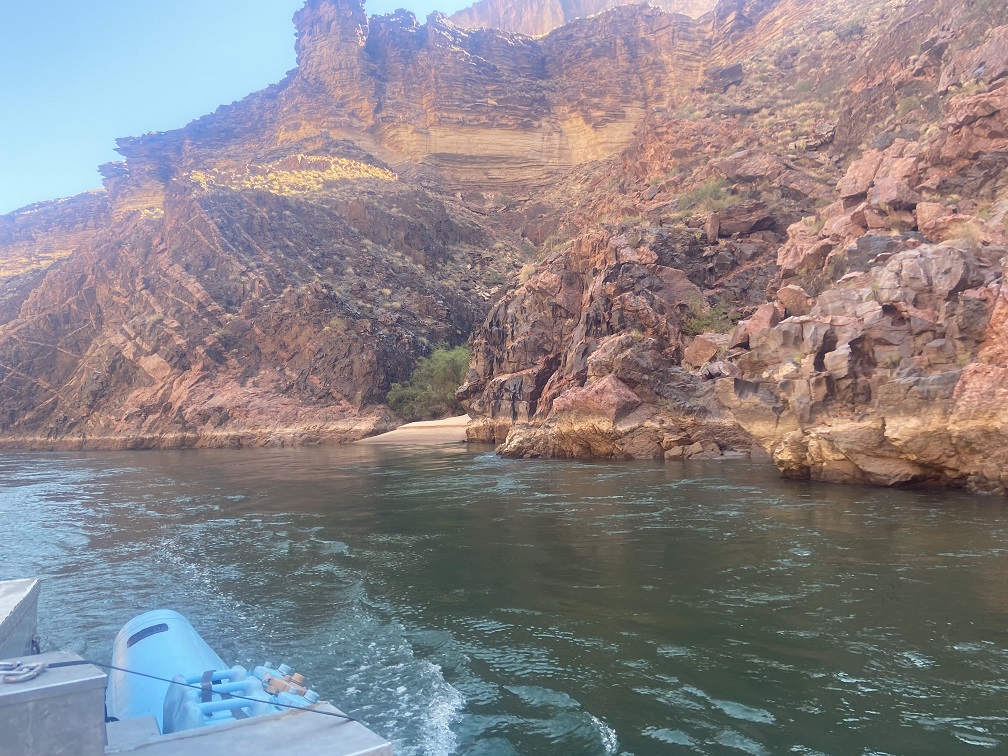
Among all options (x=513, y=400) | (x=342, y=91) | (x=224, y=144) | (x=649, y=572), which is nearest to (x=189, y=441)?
(x=513, y=400)

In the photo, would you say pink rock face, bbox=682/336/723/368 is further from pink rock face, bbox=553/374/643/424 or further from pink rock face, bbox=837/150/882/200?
pink rock face, bbox=837/150/882/200

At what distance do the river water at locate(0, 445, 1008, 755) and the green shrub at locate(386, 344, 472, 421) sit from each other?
3202 cm

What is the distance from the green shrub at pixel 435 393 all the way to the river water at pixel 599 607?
32016mm

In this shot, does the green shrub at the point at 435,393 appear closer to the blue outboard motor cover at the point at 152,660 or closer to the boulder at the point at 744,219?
the boulder at the point at 744,219

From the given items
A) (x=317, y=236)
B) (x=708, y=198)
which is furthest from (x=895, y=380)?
(x=317, y=236)

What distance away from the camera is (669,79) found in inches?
3351

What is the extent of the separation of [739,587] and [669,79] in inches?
3525

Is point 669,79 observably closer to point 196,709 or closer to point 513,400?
point 513,400

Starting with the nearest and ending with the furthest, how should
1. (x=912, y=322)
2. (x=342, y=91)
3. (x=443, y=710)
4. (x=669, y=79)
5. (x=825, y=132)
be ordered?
1. (x=443, y=710)
2. (x=912, y=322)
3. (x=825, y=132)
4. (x=669, y=79)
5. (x=342, y=91)

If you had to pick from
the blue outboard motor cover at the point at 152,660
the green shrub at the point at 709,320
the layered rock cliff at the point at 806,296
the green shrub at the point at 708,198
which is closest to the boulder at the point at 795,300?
the layered rock cliff at the point at 806,296

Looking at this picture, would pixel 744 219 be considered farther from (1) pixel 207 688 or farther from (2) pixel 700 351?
(1) pixel 207 688

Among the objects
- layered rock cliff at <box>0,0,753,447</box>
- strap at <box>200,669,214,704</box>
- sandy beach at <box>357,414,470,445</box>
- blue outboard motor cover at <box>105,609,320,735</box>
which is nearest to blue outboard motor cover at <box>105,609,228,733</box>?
blue outboard motor cover at <box>105,609,320,735</box>

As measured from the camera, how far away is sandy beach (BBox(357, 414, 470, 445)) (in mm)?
38003

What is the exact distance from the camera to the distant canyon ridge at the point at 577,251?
15.3 metres
